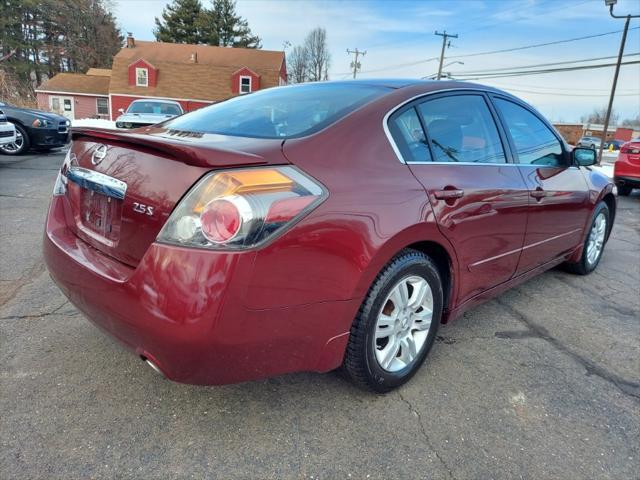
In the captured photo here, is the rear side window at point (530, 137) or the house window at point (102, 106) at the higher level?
the house window at point (102, 106)

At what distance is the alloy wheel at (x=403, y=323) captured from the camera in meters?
2.22

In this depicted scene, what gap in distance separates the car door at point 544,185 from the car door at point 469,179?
0.16 metres

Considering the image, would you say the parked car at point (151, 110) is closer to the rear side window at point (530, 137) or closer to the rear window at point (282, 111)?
the rear window at point (282, 111)

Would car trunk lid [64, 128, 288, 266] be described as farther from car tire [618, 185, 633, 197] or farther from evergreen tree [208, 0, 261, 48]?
evergreen tree [208, 0, 261, 48]

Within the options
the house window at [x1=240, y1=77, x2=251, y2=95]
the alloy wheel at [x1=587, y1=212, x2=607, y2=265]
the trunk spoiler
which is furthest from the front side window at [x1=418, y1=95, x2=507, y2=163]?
the house window at [x1=240, y1=77, x2=251, y2=95]

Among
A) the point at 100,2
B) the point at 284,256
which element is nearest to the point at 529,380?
the point at 284,256

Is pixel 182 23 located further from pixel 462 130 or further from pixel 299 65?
pixel 462 130

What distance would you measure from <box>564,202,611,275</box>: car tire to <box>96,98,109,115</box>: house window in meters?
43.3

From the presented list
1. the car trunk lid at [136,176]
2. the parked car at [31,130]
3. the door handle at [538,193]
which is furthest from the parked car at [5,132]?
the door handle at [538,193]

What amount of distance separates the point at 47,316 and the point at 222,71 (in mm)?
38141

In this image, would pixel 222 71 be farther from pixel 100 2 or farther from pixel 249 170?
pixel 249 170

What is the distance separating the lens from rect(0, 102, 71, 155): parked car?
1034 cm

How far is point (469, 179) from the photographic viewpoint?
2.54m

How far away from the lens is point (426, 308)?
2430mm
